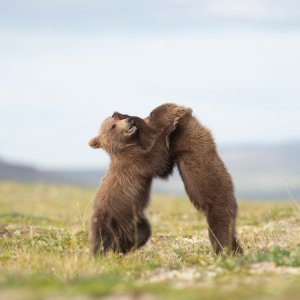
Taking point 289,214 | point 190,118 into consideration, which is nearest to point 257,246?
point 190,118

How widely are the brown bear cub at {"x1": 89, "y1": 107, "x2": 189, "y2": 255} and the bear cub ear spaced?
20.2 inches

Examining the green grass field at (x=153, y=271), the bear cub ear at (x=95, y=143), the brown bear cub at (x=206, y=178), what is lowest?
the green grass field at (x=153, y=271)

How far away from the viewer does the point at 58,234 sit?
14.7m

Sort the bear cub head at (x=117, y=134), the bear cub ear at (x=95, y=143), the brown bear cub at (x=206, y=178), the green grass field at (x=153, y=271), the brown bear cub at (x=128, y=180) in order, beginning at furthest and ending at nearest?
the bear cub ear at (x=95, y=143) < the bear cub head at (x=117, y=134) < the brown bear cub at (x=128, y=180) < the brown bear cub at (x=206, y=178) < the green grass field at (x=153, y=271)

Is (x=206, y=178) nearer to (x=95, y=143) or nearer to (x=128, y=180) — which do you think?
(x=128, y=180)

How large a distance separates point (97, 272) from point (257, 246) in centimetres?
388

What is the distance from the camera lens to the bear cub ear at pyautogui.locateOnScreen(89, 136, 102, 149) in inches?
449

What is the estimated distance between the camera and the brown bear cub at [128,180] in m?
10.6

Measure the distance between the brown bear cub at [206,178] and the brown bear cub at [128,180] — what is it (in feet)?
0.51

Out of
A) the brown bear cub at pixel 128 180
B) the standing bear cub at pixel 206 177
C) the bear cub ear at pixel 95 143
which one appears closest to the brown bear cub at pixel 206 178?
the standing bear cub at pixel 206 177

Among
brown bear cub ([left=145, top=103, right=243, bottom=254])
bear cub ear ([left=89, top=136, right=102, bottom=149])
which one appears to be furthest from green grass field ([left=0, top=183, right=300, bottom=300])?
bear cub ear ([left=89, top=136, right=102, bottom=149])

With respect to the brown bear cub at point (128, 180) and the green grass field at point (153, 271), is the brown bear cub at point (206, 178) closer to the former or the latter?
the brown bear cub at point (128, 180)

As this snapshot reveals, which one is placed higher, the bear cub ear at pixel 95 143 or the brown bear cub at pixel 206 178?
the bear cub ear at pixel 95 143

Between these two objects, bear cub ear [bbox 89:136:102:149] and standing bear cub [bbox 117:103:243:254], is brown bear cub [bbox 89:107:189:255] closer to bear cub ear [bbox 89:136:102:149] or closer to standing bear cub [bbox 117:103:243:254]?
standing bear cub [bbox 117:103:243:254]
